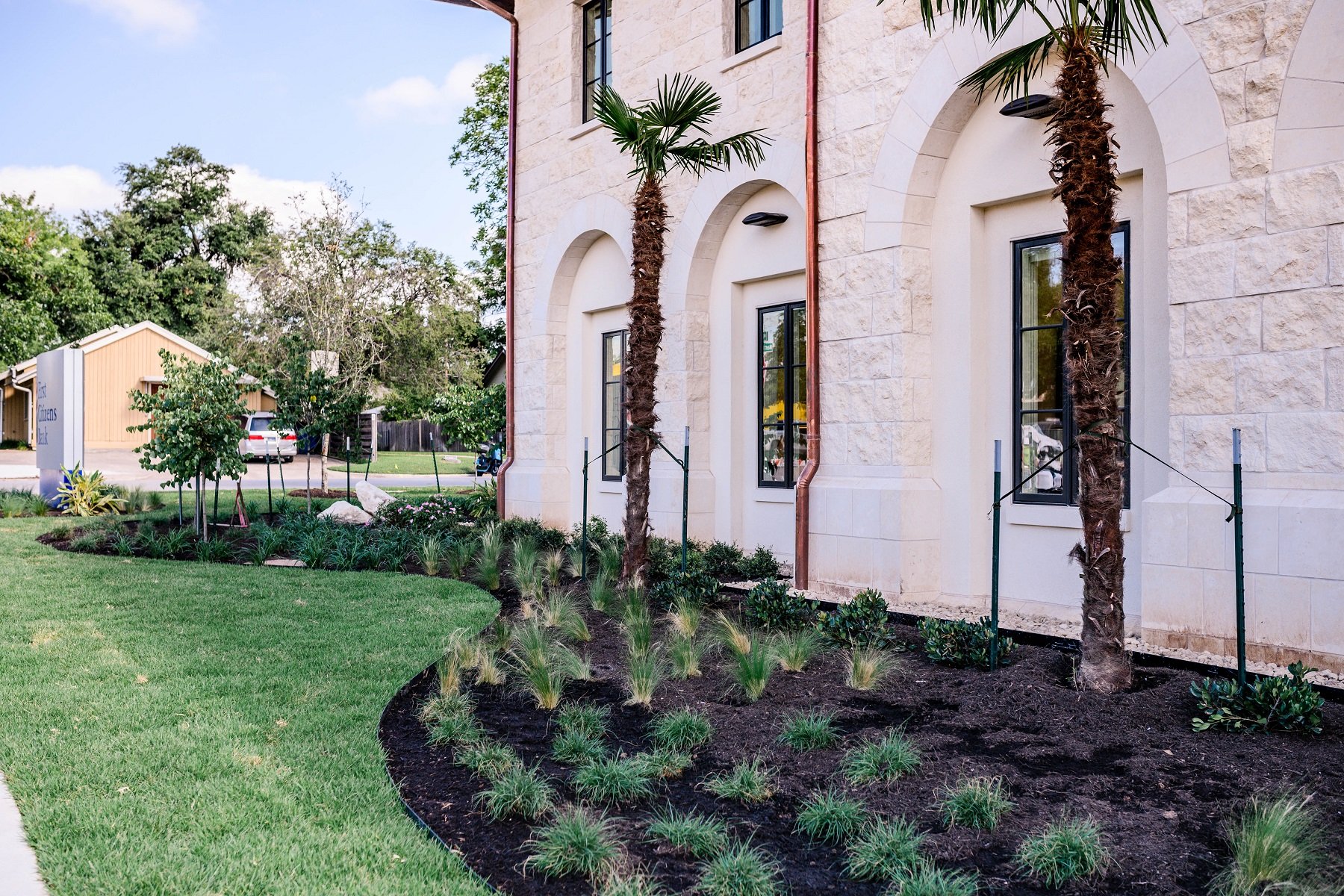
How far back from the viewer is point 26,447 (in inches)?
1935

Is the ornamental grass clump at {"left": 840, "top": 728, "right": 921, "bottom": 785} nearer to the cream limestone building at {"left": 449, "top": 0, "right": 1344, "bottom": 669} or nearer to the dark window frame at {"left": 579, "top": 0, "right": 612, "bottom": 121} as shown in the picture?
the cream limestone building at {"left": 449, "top": 0, "right": 1344, "bottom": 669}

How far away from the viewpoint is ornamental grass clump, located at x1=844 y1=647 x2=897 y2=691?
5992 millimetres

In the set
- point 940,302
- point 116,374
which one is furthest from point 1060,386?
point 116,374

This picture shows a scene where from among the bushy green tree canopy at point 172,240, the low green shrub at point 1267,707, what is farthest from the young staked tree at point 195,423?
the bushy green tree canopy at point 172,240

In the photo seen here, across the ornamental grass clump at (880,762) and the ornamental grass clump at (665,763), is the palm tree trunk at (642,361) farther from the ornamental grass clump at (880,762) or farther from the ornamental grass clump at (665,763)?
the ornamental grass clump at (880,762)

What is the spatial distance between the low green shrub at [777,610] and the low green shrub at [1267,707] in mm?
2950

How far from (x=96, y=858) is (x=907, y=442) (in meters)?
6.61

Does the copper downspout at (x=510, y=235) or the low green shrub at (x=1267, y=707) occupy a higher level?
the copper downspout at (x=510, y=235)

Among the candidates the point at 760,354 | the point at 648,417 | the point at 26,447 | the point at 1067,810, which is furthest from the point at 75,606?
the point at 26,447

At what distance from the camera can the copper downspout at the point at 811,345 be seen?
952 centimetres

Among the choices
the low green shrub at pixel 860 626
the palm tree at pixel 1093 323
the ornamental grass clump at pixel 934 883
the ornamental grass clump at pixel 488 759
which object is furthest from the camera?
the low green shrub at pixel 860 626

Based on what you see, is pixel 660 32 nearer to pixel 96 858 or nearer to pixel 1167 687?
pixel 1167 687

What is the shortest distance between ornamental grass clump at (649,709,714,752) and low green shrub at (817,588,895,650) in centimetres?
186

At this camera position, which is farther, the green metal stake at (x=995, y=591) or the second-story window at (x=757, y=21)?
the second-story window at (x=757, y=21)
